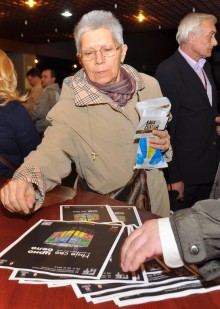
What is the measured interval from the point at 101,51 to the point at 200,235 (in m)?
1.23

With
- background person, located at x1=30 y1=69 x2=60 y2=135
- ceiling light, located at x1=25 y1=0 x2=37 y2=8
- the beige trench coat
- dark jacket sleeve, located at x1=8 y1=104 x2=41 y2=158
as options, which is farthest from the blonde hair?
ceiling light, located at x1=25 y1=0 x2=37 y2=8

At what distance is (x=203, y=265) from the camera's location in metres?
0.97

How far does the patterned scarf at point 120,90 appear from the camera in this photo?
6.45ft

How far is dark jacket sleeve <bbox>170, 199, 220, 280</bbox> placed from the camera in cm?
91

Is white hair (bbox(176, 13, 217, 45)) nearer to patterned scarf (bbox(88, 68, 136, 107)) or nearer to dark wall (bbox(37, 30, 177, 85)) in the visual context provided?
patterned scarf (bbox(88, 68, 136, 107))

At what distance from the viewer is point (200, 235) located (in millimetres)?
912

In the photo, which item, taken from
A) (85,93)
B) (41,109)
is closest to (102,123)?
(85,93)

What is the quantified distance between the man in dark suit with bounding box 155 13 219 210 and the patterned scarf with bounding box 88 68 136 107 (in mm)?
1112

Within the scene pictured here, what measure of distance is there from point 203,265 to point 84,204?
0.86 m

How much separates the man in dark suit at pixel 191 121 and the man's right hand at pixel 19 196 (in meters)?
1.77

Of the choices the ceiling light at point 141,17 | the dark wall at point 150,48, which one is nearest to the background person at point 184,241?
the ceiling light at point 141,17

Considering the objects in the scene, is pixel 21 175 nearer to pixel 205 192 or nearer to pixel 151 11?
pixel 205 192

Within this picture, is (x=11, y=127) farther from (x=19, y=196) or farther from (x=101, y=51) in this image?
(x=19, y=196)

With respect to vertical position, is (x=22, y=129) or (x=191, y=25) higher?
(x=191, y=25)
